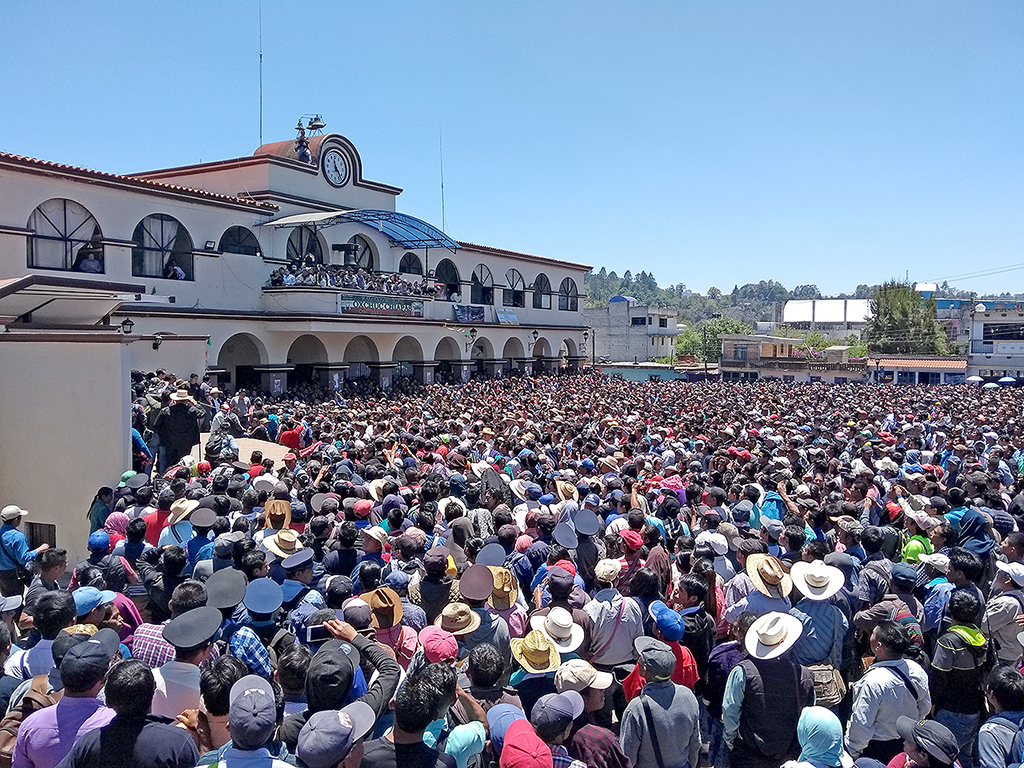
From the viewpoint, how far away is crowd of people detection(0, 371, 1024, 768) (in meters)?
3.50

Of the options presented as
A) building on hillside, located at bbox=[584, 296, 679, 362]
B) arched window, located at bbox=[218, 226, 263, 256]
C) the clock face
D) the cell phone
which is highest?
the clock face

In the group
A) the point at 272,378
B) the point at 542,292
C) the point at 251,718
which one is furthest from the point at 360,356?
the point at 251,718

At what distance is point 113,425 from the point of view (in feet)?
32.8

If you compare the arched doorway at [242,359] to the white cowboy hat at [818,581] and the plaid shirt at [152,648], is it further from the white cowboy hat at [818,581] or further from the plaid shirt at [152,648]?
the white cowboy hat at [818,581]

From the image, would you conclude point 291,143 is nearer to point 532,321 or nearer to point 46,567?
point 532,321

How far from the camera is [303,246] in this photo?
86.1 feet

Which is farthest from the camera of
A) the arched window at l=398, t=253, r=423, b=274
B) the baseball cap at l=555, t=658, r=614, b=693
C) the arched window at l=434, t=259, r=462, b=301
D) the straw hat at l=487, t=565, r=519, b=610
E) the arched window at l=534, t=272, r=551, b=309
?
the arched window at l=534, t=272, r=551, b=309

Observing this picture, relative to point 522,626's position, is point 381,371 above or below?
above

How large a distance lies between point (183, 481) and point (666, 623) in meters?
6.55

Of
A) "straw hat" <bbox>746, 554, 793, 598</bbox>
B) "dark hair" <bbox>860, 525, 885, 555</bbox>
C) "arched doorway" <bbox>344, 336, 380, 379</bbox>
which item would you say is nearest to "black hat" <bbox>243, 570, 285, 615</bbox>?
"straw hat" <bbox>746, 554, 793, 598</bbox>

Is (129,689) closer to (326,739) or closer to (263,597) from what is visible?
(326,739)

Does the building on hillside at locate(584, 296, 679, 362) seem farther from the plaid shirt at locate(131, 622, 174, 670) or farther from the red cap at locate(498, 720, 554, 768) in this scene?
the red cap at locate(498, 720, 554, 768)

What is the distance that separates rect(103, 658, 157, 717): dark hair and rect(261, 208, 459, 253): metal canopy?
73.3 ft

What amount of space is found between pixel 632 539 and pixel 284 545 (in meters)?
2.87
